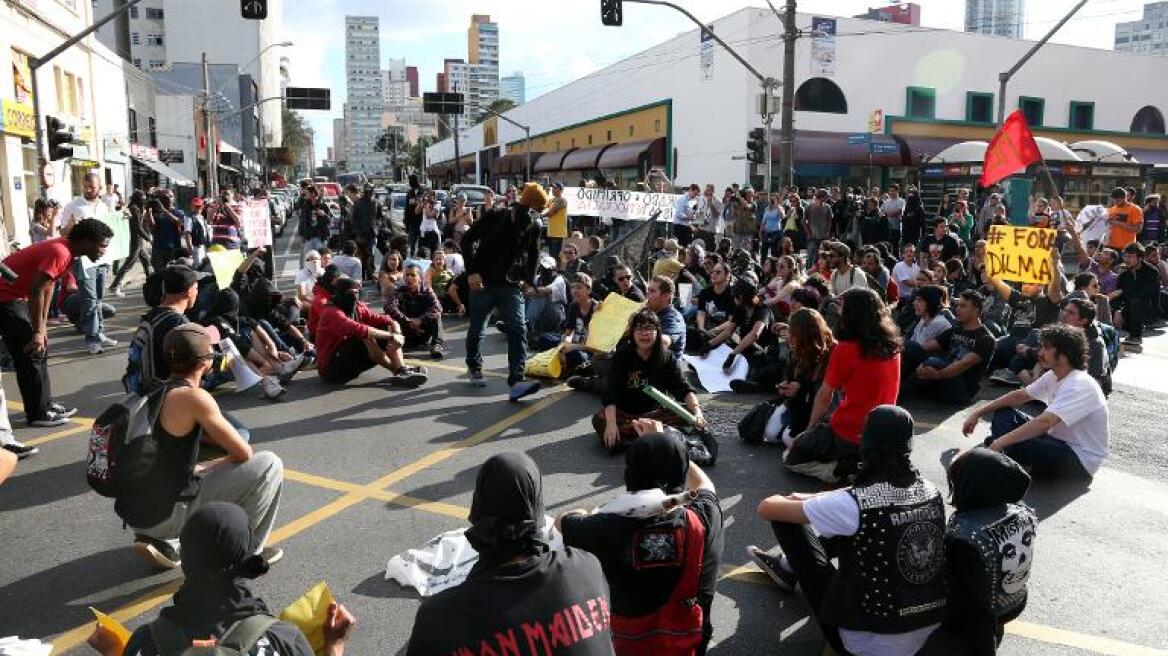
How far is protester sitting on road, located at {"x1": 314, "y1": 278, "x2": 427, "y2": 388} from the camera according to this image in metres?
8.74

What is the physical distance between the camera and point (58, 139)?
1939 centimetres

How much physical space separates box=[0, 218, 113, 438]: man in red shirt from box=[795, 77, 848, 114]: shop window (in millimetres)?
30070

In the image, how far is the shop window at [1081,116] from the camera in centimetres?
3950

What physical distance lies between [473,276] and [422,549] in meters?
3.90

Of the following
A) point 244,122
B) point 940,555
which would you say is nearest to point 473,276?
point 940,555

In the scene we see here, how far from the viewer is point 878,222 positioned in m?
17.9

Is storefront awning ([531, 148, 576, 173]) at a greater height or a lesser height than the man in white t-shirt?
greater

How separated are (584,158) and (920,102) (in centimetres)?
1783

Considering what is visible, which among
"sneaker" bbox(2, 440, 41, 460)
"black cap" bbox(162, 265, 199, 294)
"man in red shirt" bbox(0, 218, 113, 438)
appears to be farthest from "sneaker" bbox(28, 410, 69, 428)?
"black cap" bbox(162, 265, 199, 294)

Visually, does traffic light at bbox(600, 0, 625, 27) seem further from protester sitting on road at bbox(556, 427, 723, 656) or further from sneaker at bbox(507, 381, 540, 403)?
protester sitting on road at bbox(556, 427, 723, 656)

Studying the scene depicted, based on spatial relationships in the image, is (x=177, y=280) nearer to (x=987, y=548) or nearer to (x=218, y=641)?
(x=218, y=641)

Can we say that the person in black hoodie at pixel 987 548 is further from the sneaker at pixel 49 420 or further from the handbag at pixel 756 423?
the sneaker at pixel 49 420

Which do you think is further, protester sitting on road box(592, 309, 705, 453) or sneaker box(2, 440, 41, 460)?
sneaker box(2, 440, 41, 460)

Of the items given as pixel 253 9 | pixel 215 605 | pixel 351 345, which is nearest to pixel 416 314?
pixel 351 345
